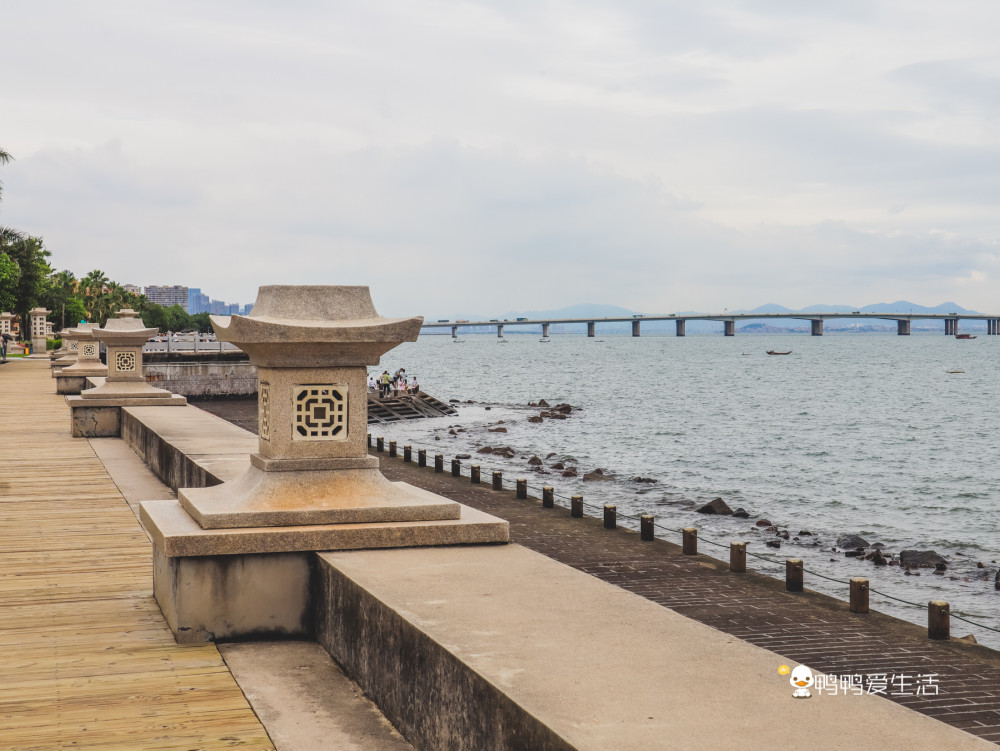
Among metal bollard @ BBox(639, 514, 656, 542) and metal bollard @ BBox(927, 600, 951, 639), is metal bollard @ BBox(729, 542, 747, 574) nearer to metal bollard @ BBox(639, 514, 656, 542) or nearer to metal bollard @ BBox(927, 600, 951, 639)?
metal bollard @ BBox(639, 514, 656, 542)

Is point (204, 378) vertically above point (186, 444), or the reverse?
point (186, 444)

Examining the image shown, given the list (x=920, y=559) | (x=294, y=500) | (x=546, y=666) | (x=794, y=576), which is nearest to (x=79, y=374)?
(x=794, y=576)

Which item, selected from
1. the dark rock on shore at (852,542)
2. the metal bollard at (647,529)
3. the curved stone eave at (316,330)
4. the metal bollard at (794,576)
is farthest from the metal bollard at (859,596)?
the dark rock on shore at (852,542)

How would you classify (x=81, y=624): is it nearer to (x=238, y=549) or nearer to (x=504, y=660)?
(x=238, y=549)

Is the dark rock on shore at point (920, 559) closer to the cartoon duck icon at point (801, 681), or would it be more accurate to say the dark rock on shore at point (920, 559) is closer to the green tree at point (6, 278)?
the cartoon duck icon at point (801, 681)

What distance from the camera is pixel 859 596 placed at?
Answer: 13055 millimetres

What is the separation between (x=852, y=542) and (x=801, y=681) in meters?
20.3

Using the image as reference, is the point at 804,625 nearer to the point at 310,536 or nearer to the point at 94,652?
the point at 310,536

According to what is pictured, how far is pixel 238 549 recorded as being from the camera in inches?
240

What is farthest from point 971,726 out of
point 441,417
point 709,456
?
point 441,417

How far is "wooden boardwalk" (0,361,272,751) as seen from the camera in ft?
15.4

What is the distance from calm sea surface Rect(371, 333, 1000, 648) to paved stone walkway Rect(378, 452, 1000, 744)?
3.14 meters

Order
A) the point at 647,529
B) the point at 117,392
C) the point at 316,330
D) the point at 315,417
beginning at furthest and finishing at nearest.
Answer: the point at 117,392 → the point at 647,529 → the point at 315,417 → the point at 316,330

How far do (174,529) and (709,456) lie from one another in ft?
121
